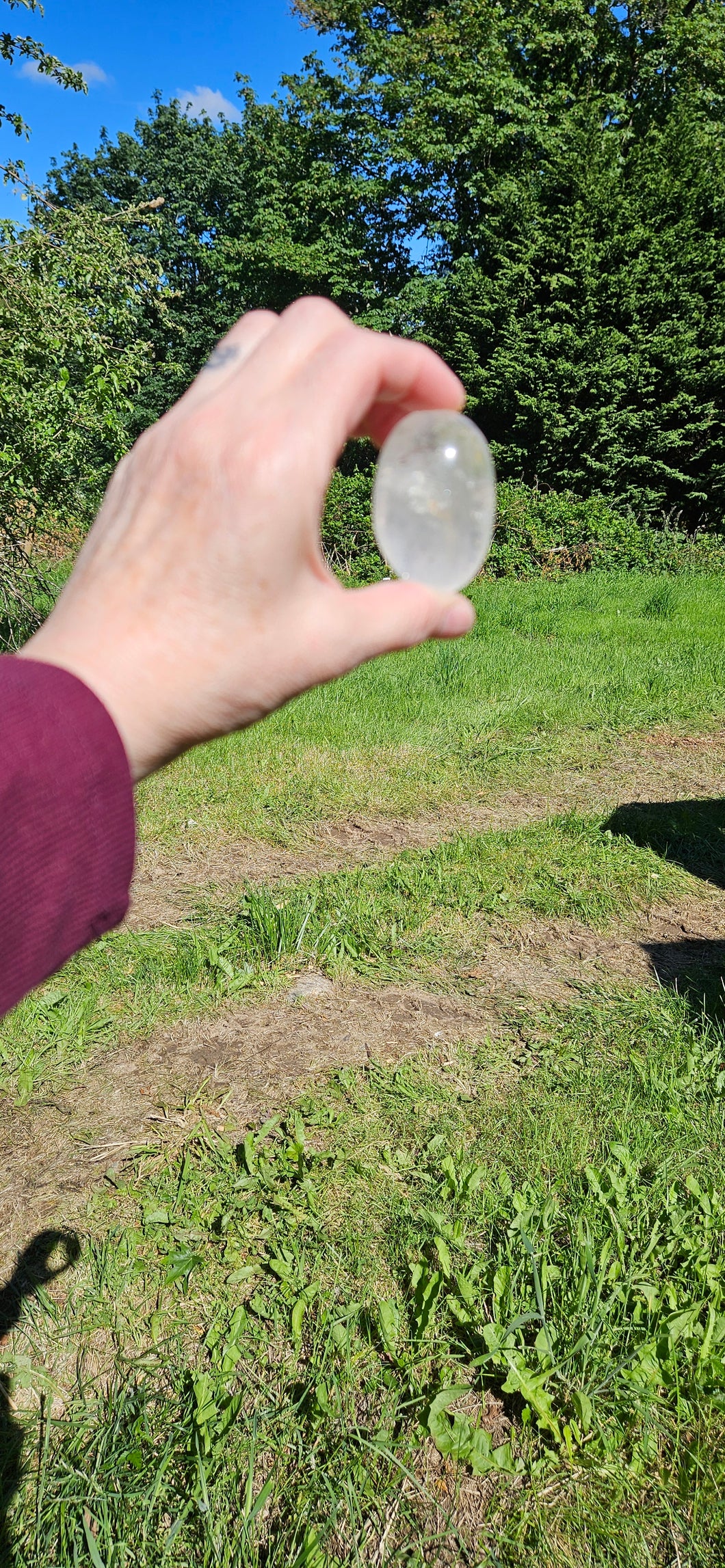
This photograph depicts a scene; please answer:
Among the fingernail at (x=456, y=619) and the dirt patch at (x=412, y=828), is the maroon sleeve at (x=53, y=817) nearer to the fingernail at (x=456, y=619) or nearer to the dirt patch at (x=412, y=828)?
the fingernail at (x=456, y=619)

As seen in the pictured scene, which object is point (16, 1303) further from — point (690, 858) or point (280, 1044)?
point (690, 858)

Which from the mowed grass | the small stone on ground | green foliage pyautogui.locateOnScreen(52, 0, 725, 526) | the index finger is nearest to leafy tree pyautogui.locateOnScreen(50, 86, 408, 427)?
green foliage pyautogui.locateOnScreen(52, 0, 725, 526)

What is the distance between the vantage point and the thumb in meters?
0.96

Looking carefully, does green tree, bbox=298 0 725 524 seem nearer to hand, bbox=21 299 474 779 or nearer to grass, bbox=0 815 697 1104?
grass, bbox=0 815 697 1104

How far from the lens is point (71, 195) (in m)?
30.0

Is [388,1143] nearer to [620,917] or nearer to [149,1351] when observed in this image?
[149,1351]

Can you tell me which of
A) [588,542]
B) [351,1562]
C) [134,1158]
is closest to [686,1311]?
[351,1562]

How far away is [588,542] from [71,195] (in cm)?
2612

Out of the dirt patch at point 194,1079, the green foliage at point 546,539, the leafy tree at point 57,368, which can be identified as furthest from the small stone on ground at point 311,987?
the green foliage at point 546,539

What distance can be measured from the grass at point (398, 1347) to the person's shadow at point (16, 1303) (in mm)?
16

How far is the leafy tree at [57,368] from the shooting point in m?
6.52

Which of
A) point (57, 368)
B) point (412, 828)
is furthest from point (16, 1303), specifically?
point (57, 368)

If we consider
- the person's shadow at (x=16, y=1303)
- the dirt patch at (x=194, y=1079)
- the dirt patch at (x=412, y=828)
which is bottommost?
the person's shadow at (x=16, y=1303)

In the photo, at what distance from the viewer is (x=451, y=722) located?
666 centimetres
